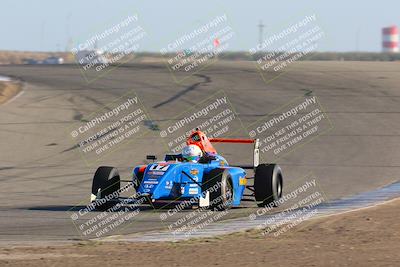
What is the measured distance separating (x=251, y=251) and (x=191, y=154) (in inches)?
232

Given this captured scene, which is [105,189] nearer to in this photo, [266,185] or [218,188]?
[218,188]

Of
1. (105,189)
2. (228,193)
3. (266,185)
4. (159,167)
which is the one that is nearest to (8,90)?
(105,189)

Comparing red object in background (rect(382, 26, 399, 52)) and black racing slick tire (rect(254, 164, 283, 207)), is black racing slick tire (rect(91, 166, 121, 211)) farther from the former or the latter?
red object in background (rect(382, 26, 399, 52))

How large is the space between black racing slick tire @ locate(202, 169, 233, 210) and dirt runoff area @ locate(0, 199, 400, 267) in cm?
257

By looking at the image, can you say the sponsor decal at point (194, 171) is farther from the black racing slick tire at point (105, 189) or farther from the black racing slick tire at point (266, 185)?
the black racing slick tire at point (105, 189)

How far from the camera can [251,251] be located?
37.5 ft

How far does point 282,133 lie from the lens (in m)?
27.7

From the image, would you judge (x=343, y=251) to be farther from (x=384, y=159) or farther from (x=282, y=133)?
(x=282, y=133)

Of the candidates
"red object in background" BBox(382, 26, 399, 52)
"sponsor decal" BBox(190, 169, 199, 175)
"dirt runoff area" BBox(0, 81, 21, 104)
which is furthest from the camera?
"red object in background" BBox(382, 26, 399, 52)

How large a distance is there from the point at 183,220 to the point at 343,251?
3977 millimetres

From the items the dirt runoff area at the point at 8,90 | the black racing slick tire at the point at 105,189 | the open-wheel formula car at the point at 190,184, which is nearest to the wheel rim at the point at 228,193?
the open-wheel formula car at the point at 190,184

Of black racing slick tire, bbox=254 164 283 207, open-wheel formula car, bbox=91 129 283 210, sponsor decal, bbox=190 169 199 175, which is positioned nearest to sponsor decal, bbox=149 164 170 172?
open-wheel formula car, bbox=91 129 283 210

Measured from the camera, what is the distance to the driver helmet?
677 inches

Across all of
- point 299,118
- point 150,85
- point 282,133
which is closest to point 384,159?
point 282,133
